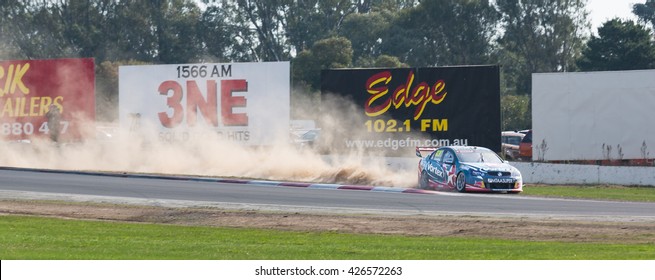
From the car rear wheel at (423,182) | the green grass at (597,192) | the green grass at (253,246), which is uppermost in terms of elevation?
the car rear wheel at (423,182)

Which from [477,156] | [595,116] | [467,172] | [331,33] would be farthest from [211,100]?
[331,33]

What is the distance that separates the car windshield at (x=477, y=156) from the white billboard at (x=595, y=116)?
592 centimetres

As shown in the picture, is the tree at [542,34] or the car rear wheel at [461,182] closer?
the car rear wheel at [461,182]

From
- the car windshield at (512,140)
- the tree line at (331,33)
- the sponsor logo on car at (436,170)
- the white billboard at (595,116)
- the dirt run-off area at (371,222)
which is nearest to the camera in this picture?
the dirt run-off area at (371,222)

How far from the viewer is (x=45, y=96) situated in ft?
129

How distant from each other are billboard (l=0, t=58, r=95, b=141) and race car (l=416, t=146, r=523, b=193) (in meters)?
14.4

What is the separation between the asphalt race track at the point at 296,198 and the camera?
22281 mm

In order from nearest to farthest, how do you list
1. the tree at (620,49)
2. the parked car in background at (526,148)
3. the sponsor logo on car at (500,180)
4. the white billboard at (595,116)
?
1. the sponsor logo on car at (500,180)
2. the white billboard at (595,116)
3. the parked car in background at (526,148)
4. the tree at (620,49)

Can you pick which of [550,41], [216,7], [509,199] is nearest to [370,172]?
[509,199]

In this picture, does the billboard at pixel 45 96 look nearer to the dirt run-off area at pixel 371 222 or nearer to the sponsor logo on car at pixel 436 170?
the sponsor logo on car at pixel 436 170

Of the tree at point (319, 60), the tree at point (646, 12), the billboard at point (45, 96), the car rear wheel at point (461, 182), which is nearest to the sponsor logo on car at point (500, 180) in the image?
the car rear wheel at point (461, 182)

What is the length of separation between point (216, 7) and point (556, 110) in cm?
5616

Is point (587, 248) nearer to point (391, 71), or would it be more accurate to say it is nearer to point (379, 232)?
point (379, 232)

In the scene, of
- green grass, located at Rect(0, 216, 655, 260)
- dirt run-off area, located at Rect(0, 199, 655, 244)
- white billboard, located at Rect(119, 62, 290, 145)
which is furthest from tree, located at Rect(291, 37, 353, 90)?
green grass, located at Rect(0, 216, 655, 260)
